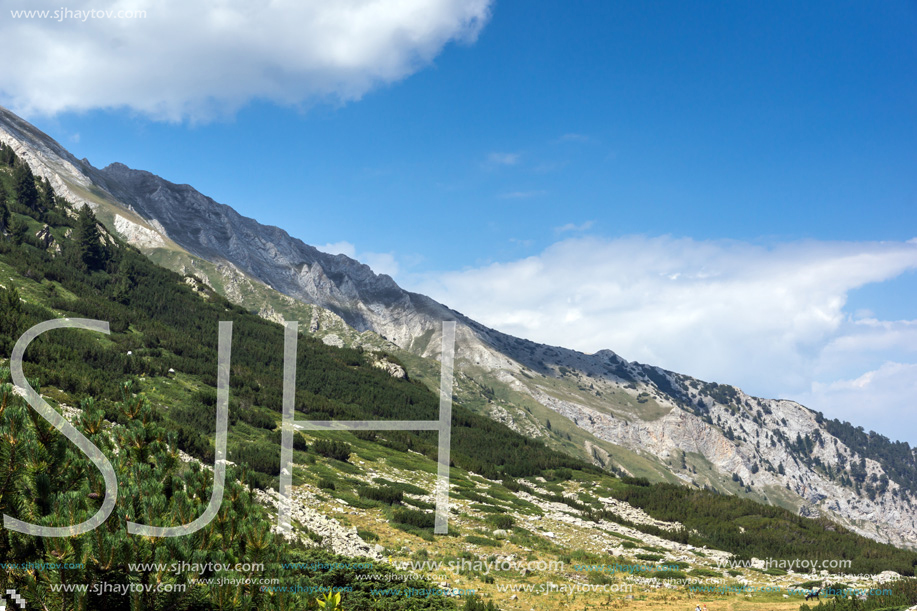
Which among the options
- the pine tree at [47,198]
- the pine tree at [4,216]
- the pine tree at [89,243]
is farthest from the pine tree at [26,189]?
the pine tree at [89,243]

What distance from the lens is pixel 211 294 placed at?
87562mm

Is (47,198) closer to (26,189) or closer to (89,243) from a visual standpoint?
(26,189)

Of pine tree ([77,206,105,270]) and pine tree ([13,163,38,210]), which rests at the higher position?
pine tree ([13,163,38,210])

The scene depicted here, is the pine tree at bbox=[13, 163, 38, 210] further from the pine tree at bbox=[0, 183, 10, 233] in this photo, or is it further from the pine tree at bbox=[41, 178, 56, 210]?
the pine tree at bbox=[0, 183, 10, 233]

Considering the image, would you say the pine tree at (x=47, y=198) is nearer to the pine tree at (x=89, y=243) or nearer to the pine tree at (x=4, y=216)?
the pine tree at (x=89, y=243)

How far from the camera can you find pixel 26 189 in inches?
2901

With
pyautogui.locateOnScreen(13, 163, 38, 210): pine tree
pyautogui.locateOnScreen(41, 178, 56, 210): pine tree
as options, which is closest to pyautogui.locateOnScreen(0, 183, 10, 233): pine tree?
pyautogui.locateOnScreen(13, 163, 38, 210): pine tree

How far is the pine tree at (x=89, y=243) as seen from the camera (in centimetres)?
6881

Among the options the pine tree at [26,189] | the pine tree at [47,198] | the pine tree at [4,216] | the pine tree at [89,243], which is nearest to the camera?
the pine tree at [4,216]

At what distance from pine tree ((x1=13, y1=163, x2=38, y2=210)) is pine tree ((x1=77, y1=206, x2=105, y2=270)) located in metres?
7.82

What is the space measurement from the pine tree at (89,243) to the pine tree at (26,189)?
25.7 feet

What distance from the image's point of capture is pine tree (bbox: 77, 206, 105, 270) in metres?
68.8

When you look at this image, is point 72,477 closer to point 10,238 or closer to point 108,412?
point 108,412

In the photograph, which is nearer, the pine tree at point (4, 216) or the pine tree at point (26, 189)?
the pine tree at point (4, 216)
